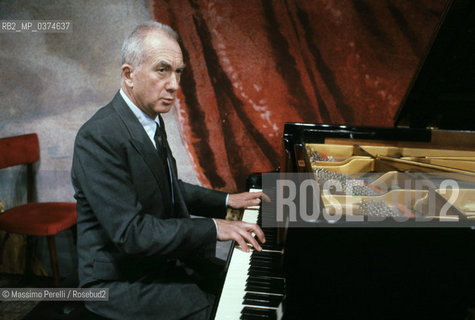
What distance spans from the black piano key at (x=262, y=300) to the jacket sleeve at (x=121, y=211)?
0.83 ft

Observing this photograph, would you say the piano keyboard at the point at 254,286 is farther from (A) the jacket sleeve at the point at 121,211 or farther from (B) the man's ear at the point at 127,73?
(B) the man's ear at the point at 127,73

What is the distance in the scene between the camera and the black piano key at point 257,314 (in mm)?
1107

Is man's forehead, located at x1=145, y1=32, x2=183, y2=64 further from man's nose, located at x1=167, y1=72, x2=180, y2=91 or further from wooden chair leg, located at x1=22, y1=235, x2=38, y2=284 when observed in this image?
wooden chair leg, located at x1=22, y1=235, x2=38, y2=284

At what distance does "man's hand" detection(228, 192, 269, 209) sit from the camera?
1758mm

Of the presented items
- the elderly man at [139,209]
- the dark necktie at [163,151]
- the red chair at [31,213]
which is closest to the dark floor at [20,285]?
the red chair at [31,213]

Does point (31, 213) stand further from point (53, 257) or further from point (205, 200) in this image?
point (205, 200)

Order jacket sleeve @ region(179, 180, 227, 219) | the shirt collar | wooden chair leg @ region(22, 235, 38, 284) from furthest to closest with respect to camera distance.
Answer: wooden chair leg @ region(22, 235, 38, 284)
jacket sleeve @ region(179, 180, 227, 219)
the shirt collar

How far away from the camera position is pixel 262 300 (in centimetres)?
119

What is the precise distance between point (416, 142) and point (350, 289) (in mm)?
1675

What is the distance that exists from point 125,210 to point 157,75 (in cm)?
59

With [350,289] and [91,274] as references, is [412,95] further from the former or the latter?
[91,274]

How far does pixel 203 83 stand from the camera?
2961 millimetres

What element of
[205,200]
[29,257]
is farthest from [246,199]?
[29,257]

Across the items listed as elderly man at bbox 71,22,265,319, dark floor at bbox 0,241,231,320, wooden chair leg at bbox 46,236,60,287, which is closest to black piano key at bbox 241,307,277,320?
elderly man at bbox 71,22,265,319
